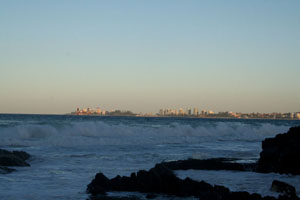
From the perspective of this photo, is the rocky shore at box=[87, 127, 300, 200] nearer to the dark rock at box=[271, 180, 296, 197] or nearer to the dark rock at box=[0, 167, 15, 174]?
the dark rock at box=[271, 180, 296, 197]

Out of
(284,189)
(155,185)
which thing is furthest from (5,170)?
(284,189)

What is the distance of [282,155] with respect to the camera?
13.8 metres

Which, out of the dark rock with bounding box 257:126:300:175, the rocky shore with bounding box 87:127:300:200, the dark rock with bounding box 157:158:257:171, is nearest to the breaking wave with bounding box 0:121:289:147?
the dark rock with bounding box 157:158:257:171

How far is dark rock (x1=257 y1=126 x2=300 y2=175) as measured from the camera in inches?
529

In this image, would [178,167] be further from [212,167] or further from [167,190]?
[167,190]

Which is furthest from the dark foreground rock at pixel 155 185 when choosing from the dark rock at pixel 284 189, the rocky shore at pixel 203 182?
the dark rock at pixel 284 189

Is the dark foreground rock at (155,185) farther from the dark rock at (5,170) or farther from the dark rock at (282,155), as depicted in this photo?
the dark rock at (5,170)

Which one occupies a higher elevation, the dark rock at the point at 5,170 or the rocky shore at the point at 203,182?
the rocky shore at the point at 203,182

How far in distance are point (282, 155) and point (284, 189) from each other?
4.11 m

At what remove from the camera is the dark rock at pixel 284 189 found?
9567 mm

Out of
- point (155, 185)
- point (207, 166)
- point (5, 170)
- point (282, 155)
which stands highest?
point (282, 155)

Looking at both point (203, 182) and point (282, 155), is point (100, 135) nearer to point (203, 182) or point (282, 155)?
point (282, 155)

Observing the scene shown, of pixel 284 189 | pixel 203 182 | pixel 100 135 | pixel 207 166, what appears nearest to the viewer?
pixel 284 189

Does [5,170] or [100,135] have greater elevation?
[5,170]
